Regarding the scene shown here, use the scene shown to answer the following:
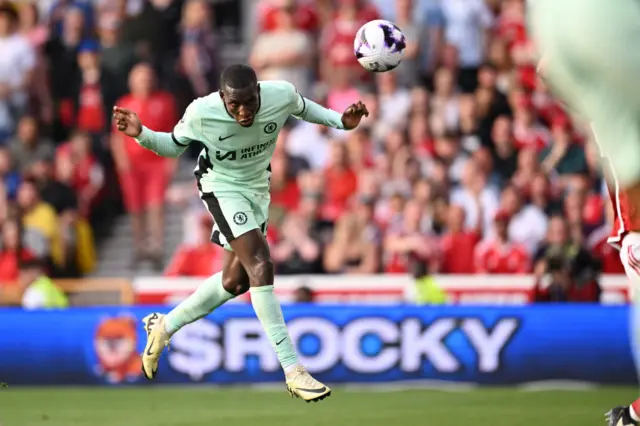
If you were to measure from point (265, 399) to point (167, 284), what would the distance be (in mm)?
3420

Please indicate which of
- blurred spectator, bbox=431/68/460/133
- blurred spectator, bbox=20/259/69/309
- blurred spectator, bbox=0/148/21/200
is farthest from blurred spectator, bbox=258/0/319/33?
blurred spectator, bbox=20/259/69/309

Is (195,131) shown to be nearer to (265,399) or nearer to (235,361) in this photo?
(265,399)

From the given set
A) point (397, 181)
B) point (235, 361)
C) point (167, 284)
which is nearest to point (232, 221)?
point (235, 361)

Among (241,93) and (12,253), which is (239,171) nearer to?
(241,93)

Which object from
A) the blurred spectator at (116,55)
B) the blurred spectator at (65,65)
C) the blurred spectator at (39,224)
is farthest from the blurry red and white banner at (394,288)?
the blurred spectator at (65,65)

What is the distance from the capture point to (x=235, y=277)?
10.4 metres

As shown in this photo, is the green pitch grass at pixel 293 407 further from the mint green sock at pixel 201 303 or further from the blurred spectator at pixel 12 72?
the blurred spectator at pixel 12 72

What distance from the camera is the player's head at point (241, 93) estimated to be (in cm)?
980

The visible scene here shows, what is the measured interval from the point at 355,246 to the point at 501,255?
1.70 metres

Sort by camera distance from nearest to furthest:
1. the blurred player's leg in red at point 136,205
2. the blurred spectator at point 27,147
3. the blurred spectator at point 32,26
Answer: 1. the blurred player's leg in red at point 136,205
2. the blurred spectator at point 27,147
3. the blurred spectator at point 32,26

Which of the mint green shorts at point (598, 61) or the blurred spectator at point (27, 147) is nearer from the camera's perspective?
the mint green shorts at point (598, 61)

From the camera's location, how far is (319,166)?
17.2 m

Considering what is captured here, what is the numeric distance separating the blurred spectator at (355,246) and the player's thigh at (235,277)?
17.8 feet

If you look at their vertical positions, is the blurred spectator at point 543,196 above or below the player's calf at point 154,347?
above
